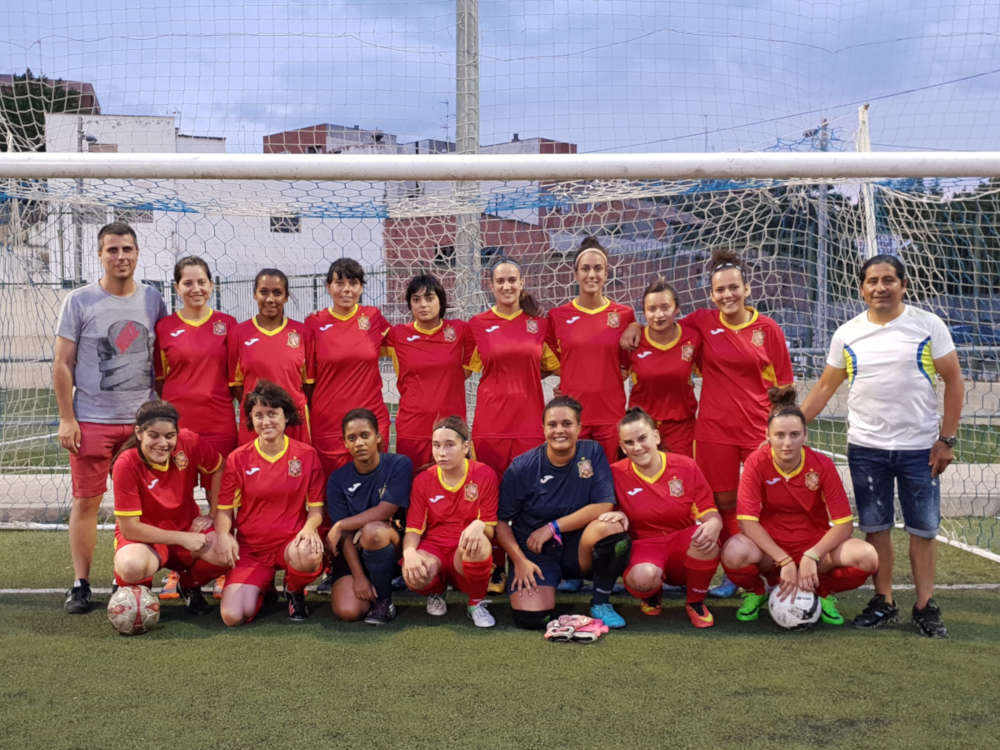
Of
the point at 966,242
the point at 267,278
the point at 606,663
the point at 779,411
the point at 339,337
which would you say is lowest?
the point at 606,663

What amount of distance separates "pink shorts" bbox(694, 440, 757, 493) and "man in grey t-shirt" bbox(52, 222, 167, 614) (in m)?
2.65

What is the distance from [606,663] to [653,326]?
5.30 ft

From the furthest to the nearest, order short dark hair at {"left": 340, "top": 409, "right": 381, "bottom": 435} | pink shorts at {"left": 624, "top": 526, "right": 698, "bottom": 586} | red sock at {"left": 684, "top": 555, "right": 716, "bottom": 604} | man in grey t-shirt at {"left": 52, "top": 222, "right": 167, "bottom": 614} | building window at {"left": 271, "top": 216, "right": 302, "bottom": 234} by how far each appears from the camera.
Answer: building window at {"left": 271, "top": 216, "right": 302, "bottom": 234} → man in grey t-shirt at {"left": 52, "top": 222, "right": 167, "bottom": 614} → short dark hair at {"left": 340, "top": 409, "right": 381, "bottom": 435} → pink shorts at {"left": 624, "top": 526, "right": 698, "bottom": 586} → red sock at {"left": 684, "top": 555, "right": 716, "bottom": 604}

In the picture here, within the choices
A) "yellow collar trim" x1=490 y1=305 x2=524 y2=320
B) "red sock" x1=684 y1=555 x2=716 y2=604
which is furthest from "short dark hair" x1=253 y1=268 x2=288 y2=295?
"red sock" x1=684 y1=555 x2=716 y2=604

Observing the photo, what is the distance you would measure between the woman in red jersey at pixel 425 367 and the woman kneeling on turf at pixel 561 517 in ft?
1.75

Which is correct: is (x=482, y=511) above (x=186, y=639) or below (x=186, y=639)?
above

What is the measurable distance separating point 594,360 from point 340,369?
1.22 meters

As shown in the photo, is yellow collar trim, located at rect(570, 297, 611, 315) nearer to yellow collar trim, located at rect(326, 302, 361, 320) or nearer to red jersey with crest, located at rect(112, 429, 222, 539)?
yellow collar trim, located at rect(326, 302, 361, 320)

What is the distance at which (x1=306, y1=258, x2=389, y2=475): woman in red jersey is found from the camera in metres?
4.14

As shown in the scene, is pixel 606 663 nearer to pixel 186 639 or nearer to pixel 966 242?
pixel 186 639

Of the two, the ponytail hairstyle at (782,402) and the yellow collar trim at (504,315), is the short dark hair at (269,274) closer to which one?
the yellow collar trim at (504,315)

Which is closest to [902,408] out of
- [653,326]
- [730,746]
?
[653,326]

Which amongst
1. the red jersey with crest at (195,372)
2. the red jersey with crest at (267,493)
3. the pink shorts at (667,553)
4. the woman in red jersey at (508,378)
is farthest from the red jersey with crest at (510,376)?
the red jersey with crest at (195,372)

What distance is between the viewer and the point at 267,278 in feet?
13.3
